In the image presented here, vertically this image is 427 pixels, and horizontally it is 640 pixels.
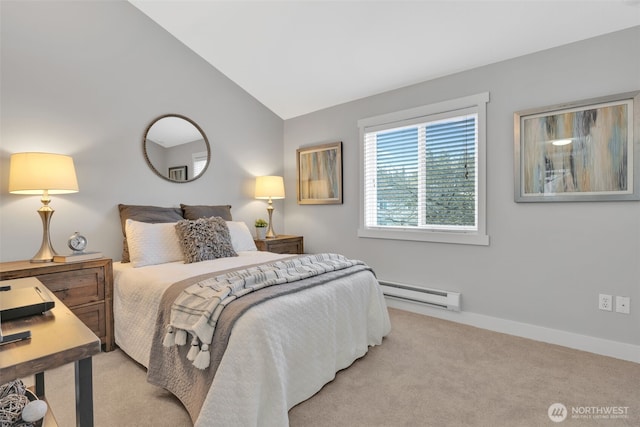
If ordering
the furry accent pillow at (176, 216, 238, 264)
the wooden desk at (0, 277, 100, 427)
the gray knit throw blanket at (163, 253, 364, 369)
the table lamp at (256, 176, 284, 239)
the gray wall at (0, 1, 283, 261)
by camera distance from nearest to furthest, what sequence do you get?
the wooden desk at (0, 277, 100, 427) → the gray knit throw blanket at (163, 253, 364, 369) → the gray wall at (0, 1, 283, 261) → the furry accent pillow at (176, 216, 238, 264) → the table lamp at (256, 176, 284, 239)

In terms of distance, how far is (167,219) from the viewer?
121 inches

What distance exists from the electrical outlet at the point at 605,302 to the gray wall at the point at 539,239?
0.03 metres

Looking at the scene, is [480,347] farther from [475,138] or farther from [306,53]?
[306,53]

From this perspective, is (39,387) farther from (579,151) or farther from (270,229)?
(579,151)

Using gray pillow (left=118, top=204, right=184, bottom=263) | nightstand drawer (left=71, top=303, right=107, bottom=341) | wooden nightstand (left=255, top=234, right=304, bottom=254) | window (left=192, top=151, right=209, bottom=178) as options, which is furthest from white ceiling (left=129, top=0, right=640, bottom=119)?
nightstand drawer (left=71, top=303, right=107, bottom=341)

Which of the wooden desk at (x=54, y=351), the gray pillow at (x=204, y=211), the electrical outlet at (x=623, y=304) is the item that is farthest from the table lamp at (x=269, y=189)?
the electrical outlet at (x=623, y=304)

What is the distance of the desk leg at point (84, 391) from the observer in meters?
0.91

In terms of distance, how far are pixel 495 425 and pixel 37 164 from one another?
330 cm

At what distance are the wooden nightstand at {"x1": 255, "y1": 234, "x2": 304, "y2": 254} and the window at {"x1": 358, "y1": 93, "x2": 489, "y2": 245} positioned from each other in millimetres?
904

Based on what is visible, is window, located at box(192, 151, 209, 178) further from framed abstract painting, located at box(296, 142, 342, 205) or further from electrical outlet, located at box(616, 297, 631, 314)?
electrical outlet, located at box(616, 297, 631, 314)

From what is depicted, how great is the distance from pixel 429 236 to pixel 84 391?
9.47 ft

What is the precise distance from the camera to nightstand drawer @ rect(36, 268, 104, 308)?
226 centimetres

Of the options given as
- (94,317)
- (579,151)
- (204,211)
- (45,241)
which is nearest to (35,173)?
(45,241)

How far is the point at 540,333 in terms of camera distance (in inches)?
102
